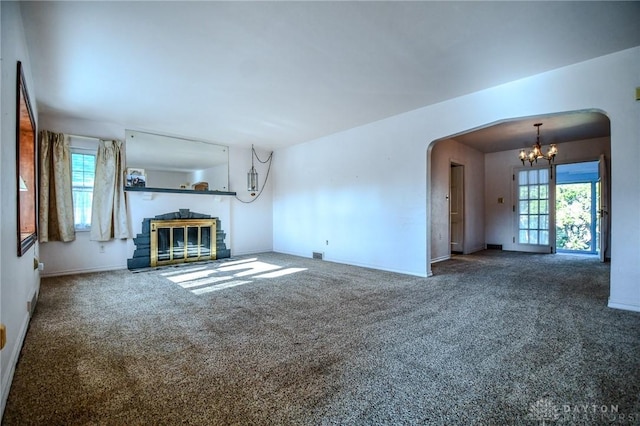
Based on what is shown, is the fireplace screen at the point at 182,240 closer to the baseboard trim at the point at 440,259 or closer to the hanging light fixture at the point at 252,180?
the hanging light fixture at the point at 252,180

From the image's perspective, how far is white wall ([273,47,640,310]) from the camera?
291 cm

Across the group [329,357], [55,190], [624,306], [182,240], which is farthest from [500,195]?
[55,190]

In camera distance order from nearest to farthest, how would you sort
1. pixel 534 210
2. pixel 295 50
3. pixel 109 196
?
pixel 295 50, pixel 109 196, pixel 534 210

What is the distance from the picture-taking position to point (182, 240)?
588 cm

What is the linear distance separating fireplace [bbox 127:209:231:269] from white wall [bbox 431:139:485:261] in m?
4.50

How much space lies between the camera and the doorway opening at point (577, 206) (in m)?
7.94

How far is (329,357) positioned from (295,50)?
2712 mm

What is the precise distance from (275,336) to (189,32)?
2683 mm

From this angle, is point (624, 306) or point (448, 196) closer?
point (624, 306)

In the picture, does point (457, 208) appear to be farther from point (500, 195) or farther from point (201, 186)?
point (201, 186)

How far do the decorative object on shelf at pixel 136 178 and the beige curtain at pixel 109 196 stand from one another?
4.1 inches

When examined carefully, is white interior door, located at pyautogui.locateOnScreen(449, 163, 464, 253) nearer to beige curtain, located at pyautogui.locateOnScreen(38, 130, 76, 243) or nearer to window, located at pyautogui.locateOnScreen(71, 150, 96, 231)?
window, located at pyautogui.locateOnScreen(71, 150, 96, 231)

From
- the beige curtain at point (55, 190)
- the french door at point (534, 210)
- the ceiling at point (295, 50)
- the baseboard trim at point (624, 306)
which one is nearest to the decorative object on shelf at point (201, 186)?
the ceiling at point (295, 50)

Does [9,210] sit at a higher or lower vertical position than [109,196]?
lower
